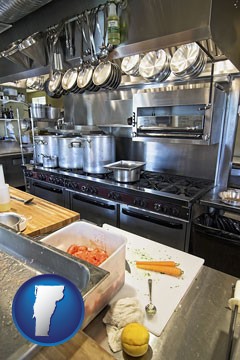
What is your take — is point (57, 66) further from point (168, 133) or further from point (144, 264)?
point (144, 264)

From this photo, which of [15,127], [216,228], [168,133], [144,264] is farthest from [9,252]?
[15,127]

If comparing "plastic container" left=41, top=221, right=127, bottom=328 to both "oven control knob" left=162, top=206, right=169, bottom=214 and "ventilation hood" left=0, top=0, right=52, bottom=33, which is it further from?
"ventilation hood" left=0, top=0, right=52, bottom=33

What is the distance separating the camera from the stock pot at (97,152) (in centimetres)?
243

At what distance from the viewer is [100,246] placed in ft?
3.10

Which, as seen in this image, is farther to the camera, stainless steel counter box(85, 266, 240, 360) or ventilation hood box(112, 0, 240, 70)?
ventilation hood box(112, 0, 240, 70)

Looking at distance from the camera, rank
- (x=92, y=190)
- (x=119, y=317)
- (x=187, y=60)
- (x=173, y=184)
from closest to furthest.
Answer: (x=119, y=317) → (x=187, y=60) → (x=173, y=184) → (x=92, y=190)

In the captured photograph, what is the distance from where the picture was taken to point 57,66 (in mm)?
1467

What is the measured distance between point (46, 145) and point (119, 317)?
253 cm

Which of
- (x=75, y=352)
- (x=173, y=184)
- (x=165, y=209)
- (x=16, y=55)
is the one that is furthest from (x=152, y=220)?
(x=16, y=55)

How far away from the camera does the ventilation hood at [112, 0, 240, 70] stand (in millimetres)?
894

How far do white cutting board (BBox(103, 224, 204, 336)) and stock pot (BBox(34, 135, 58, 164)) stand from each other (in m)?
2.04

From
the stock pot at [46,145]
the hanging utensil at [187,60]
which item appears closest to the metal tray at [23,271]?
the hanging utensil at [187,60]

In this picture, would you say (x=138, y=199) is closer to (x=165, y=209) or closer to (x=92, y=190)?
(x=165, y=209)

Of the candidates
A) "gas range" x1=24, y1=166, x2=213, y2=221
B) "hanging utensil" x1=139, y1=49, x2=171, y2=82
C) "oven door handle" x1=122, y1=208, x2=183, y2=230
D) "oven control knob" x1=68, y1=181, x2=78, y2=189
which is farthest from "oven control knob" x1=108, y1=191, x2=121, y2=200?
"hanging utensil" x1=139, y1=49, x2=171, y2=82
